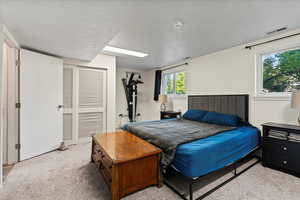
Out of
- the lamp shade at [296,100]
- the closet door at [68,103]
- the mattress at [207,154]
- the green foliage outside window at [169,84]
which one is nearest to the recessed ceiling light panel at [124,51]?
the closet door at [68,103]

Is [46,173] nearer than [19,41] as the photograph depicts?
Yes

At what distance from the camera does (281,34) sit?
2.42 m

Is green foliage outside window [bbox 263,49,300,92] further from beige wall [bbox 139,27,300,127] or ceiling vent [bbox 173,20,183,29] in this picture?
ceiling vent [bbox 173,20,183,29]

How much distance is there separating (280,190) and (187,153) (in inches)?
51.7

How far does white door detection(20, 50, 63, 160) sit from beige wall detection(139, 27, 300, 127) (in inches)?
133

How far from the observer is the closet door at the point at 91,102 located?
3.49m

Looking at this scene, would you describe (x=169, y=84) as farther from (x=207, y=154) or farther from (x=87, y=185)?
(x=87, y=185)

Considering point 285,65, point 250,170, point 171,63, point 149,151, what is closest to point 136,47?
point 171,63

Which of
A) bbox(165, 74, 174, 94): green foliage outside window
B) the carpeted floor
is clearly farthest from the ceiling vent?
bbox(165, 74, 174, 94): green foliage outside window

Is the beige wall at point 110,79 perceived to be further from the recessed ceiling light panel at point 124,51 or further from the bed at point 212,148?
the bed at point 212,148

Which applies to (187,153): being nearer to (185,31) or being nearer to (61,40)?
(185,31)

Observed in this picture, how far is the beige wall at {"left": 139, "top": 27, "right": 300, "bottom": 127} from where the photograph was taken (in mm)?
2439

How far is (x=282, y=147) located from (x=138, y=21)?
288 centimetres

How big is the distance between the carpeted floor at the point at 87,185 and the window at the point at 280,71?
4.86 ft
